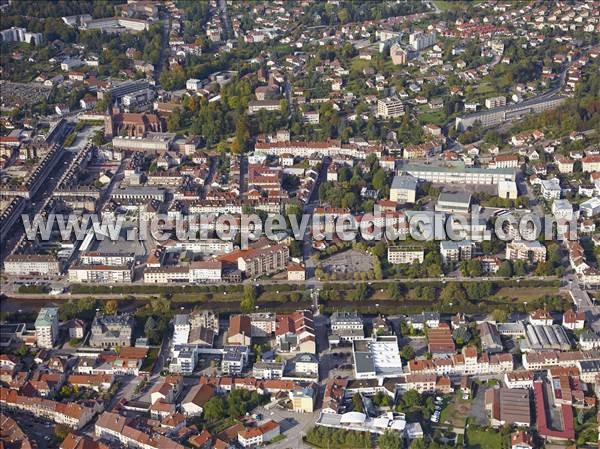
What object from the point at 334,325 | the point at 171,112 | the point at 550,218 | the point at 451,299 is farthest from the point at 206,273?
the point at 171,112

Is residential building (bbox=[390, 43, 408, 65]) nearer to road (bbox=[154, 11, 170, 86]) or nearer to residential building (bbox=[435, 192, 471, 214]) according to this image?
road (bbox=[154, 11, 170, 86])

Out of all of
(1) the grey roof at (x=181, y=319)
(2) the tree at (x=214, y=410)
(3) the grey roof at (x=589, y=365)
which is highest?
(3) the grey roof at (x=589, y=365)

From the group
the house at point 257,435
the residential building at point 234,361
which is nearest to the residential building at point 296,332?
the residential building at point 234,361

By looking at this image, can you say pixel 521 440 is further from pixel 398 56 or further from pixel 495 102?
pixel 398 56

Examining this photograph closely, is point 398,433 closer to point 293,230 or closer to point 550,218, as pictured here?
point 293,230

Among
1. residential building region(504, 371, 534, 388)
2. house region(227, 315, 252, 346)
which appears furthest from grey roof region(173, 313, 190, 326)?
residential building region(504, 371, 534, 388)

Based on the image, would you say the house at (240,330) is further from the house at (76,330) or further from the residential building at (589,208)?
the residential building at (589,208)
